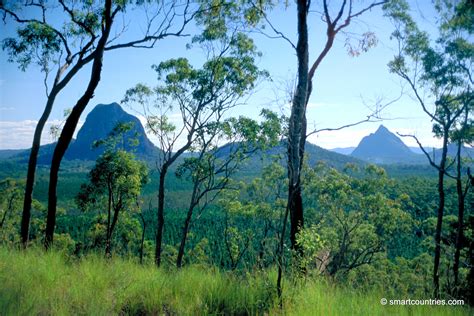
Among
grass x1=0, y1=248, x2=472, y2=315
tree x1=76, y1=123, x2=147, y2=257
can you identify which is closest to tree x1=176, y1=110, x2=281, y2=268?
tree x1=76, y1=123, x2=147, y2=257

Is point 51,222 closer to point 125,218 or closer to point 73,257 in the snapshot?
point 73,257

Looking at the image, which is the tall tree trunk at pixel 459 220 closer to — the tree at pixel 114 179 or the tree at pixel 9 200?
the tree at pixel 114 179

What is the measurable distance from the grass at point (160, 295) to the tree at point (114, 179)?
17174 mm

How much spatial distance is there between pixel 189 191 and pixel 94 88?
5452 inches

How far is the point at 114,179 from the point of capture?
2205cm

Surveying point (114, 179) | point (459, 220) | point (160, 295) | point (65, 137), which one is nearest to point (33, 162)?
point (65, 137)

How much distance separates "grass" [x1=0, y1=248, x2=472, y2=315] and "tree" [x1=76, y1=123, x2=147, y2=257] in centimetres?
1717

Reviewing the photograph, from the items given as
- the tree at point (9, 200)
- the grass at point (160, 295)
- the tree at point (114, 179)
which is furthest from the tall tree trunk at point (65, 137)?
the tree at point (9, 200)

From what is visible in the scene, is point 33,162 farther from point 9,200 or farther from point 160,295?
point 9,200

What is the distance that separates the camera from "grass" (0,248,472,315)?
3656 mm

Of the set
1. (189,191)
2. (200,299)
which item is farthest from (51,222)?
(189,191)

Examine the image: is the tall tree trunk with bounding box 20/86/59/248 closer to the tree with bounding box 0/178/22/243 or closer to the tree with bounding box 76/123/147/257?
the tree with bounding box 76/123/147/257

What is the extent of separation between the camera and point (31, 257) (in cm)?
553

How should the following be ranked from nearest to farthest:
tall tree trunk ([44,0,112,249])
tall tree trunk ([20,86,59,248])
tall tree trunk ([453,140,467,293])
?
1. tall tree trunk ([44,0,112,249])
2. tall tree trunk ([20,86,59,248])
3. tall tree trunk ([453,140,467,293])
